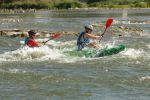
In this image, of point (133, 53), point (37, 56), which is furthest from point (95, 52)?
point (37, 56)

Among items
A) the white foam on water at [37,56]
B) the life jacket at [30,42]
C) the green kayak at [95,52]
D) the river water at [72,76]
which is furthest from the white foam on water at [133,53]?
the life jacket at [30,42]

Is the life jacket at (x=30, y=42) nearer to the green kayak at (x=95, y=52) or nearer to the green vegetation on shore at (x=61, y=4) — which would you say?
the green kayak at (x=95, y=52)

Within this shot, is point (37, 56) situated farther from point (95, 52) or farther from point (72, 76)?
point (72, 76)

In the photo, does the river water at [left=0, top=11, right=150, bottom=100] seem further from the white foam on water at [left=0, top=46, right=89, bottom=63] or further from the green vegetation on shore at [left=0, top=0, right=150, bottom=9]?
the green vegetation on shore at [left=0, top=0, right=150, bottom=9]

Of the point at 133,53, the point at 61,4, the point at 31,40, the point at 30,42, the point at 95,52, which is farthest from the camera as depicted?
the point at 61,4

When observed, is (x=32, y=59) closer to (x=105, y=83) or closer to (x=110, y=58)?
(x=110, y=58)

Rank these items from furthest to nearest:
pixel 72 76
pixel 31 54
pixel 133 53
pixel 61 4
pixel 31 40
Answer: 1. pixel 61 4
2. pixel 133 53
3. pixel 31 54
4. pixel 31 40
5. pixel 72 76

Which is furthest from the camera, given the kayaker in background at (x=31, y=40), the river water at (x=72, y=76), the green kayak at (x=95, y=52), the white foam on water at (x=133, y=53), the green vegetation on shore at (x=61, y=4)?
the green vegetation on shore at (x=61, y=4)

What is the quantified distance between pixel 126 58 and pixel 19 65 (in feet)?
17.9

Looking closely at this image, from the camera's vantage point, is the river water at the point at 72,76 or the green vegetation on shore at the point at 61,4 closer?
the river water at the point at 72,76

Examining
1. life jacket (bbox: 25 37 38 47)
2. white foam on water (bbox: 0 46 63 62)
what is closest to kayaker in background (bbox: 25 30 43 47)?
life jacket (bbox: 25 37 38 47)

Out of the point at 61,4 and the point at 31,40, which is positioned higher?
the point at 31,40

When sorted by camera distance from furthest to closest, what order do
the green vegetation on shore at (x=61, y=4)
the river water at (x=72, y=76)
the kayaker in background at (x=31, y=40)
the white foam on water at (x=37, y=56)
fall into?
the green vegetation on shore at (x=61, y=4)
the kayaker in background at (x=31, y=40)
the white foam on water at (x=37, y=56)
the river water at (x=72, y=76)

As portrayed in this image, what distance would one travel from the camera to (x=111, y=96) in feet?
51.3
